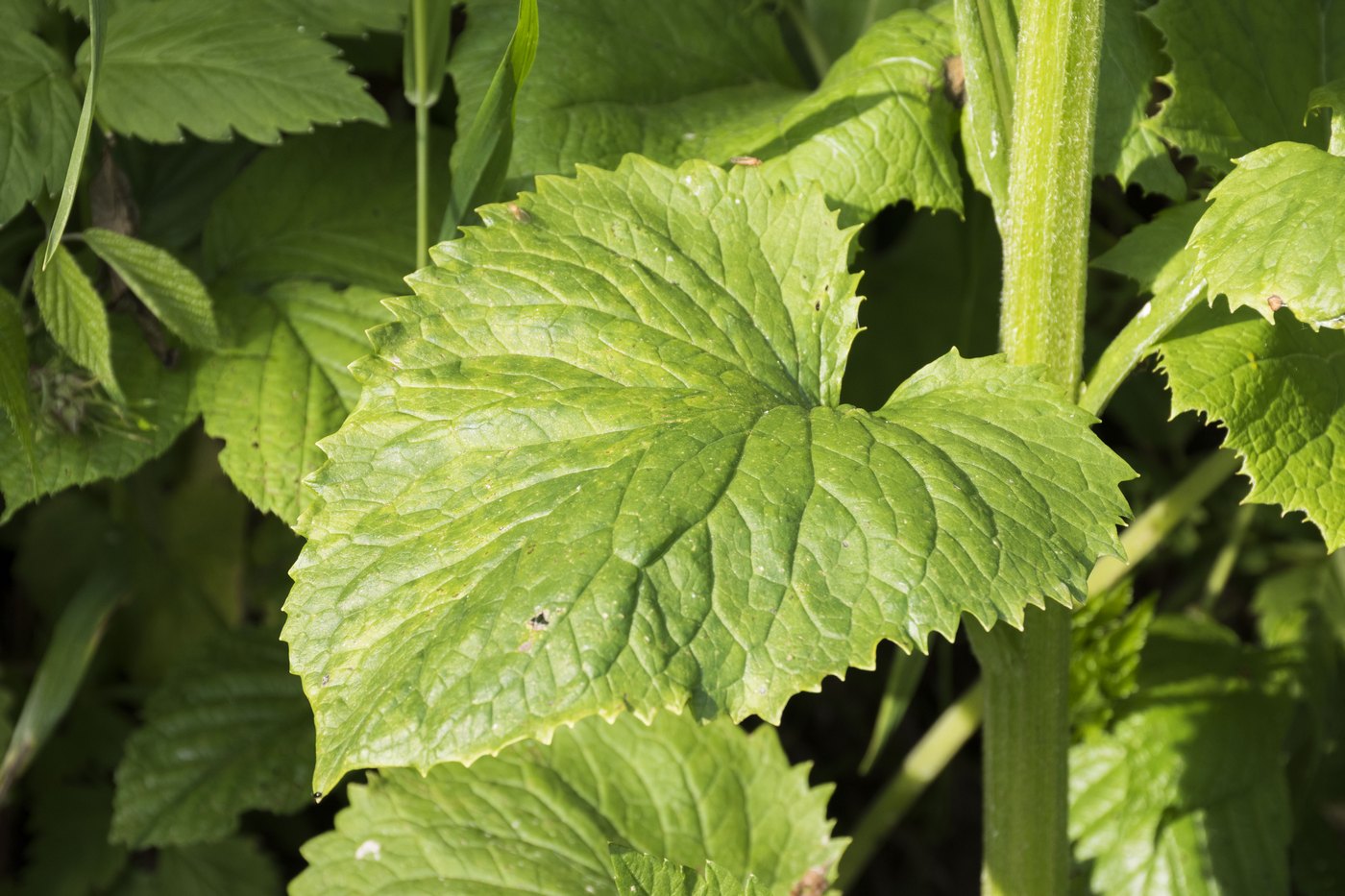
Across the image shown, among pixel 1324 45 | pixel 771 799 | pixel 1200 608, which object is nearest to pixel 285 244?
pixel 771 799

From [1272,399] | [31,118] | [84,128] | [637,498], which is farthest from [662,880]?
[31,118]

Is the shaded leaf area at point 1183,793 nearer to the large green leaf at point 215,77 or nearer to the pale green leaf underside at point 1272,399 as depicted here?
the pale green leaf underside at point 1272,399

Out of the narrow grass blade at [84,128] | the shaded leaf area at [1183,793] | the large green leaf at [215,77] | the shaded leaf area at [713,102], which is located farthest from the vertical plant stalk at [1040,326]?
the narrow grass blade at [84,128]

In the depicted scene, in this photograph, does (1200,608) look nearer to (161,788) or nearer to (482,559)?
(482,559)

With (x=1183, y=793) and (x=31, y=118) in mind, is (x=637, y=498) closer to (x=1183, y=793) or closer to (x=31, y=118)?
(x=31, y=118)

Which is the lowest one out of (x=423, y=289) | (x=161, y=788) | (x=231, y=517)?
(x=161, y=788)

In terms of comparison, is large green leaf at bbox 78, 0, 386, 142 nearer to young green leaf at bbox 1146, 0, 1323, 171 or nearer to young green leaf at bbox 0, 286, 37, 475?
young green leaf at bbox 0, 286, 37, 475
